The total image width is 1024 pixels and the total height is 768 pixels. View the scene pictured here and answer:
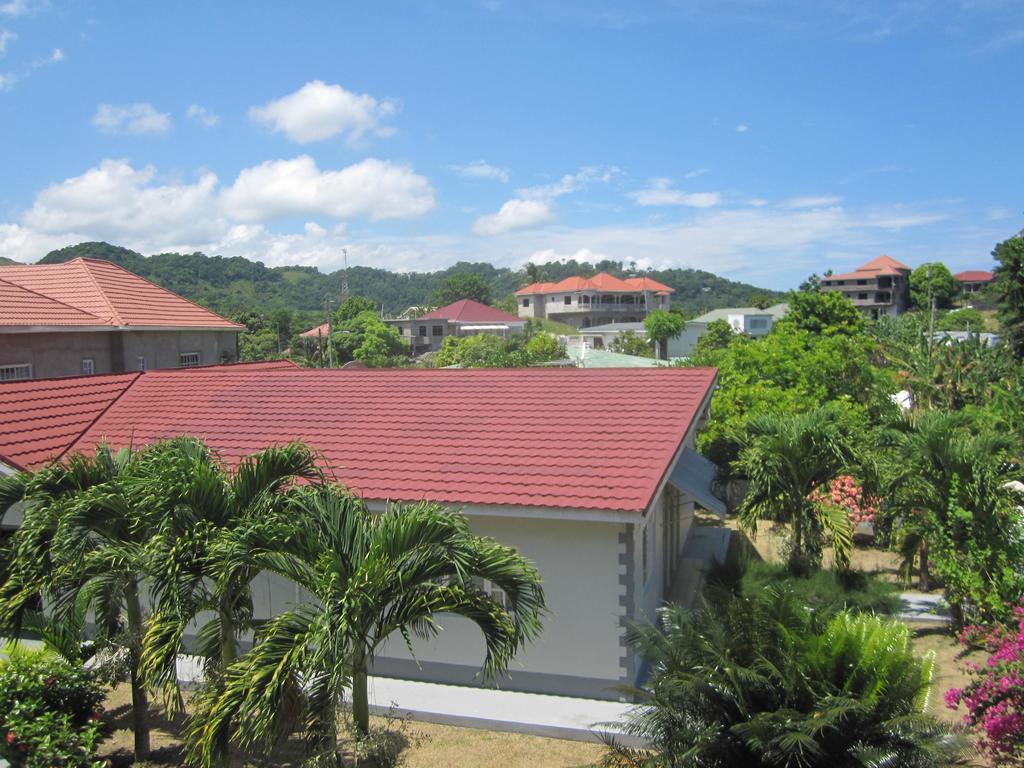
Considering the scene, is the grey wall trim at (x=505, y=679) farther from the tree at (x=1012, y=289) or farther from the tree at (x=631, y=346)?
the tree at (x=631, y=346)

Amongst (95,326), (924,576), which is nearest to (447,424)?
(924,576)

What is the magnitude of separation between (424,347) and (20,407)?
7740 centimetres

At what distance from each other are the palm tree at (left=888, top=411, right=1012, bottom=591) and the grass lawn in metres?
6.86

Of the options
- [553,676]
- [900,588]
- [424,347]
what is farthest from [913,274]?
[553,676]

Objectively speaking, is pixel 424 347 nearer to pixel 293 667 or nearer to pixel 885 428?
pixel 885 428

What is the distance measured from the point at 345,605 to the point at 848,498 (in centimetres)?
1333

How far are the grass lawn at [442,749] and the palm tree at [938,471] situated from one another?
6.86 m

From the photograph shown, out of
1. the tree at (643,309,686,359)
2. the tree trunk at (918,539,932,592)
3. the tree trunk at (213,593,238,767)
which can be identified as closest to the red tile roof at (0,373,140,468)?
the tree trunk at (213,593,238,767)

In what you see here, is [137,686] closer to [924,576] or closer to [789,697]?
[789,697]

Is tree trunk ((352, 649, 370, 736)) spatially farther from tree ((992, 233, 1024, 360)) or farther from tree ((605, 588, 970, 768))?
tree ((992, 233, 1024, 360))

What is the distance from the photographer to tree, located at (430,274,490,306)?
140625 millimetres

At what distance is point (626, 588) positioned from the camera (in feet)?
37.1

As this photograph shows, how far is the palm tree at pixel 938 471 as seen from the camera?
1238cm

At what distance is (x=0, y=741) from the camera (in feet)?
26.8
